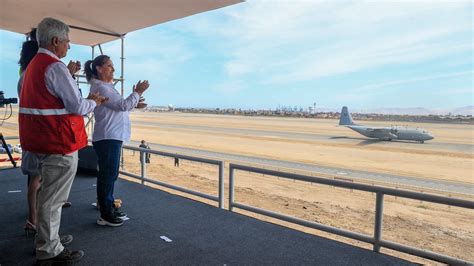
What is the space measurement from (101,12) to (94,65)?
1825 millimetres

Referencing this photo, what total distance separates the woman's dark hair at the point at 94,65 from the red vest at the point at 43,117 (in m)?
0.83

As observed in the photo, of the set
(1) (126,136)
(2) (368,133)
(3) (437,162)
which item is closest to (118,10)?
(1) (126,136)

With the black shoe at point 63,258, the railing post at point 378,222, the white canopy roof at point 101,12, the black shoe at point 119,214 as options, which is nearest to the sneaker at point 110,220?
the black shoe at point 119,214

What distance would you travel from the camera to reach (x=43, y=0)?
3699 millimetres

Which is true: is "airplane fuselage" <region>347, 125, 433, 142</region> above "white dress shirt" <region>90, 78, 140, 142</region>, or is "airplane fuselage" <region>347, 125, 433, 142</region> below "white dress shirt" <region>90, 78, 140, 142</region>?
below

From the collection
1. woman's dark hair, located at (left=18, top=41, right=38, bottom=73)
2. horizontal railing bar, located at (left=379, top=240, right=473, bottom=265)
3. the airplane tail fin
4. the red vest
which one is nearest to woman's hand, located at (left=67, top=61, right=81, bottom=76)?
woman's dark hair, located at (left=18, top=41, right=38, bottom=73)

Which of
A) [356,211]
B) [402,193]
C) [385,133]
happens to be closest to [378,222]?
[402,193]

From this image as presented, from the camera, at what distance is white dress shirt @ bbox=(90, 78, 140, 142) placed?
2.54 metres

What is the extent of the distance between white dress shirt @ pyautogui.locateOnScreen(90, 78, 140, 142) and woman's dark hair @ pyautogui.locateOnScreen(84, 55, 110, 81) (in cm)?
10

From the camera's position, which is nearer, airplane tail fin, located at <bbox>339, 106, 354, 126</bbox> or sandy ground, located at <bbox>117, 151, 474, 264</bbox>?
sandy ground, located at <bbox>117, 151, 474, 264</bbox>

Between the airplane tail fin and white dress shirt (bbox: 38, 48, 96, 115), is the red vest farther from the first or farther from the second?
the airplane tail fin

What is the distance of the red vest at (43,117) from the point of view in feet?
5.90

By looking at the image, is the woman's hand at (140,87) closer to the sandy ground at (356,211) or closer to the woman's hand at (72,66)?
the woman's hand at (72,66)

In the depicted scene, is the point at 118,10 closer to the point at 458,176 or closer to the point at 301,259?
the point at 301,259
